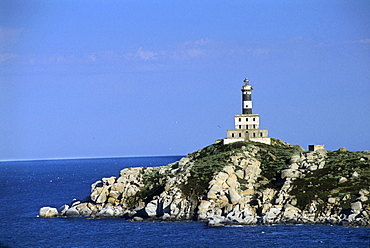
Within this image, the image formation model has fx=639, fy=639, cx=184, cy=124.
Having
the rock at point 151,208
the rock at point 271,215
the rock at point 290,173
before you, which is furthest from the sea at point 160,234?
the rock at point 290,173

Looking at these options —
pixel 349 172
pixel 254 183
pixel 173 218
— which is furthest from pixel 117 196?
pixel 349 172

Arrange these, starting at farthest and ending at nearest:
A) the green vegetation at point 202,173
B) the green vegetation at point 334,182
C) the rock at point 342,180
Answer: the green vegetation at point 202,173 < the rock at point 342,180 < the green vegetation at point 334,182

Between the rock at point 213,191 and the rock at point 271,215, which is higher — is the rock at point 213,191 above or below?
Result: above

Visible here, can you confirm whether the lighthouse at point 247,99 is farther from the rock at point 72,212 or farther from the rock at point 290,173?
the rock at point 72,212

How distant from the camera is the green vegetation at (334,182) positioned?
9562 centimetres

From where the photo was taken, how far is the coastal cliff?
93.9m

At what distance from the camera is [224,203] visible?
9894 centimetres

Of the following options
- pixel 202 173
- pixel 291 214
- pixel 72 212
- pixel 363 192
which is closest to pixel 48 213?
pixel 72 212

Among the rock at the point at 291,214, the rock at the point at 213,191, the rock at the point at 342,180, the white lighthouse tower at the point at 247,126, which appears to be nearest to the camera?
the rock at the point at 291,214

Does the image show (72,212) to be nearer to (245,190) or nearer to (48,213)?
(48,213)

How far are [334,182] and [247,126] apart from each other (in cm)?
3438

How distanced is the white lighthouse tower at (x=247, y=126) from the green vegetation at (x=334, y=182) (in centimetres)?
2121

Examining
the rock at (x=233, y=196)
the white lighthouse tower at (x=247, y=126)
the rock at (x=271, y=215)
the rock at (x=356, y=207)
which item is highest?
the white lighthouse tower at (x=247, y=126)

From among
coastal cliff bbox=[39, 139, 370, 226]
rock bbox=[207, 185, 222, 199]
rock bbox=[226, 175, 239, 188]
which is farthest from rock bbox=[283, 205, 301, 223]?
rock bbox=[207, 185, 222, 199]
